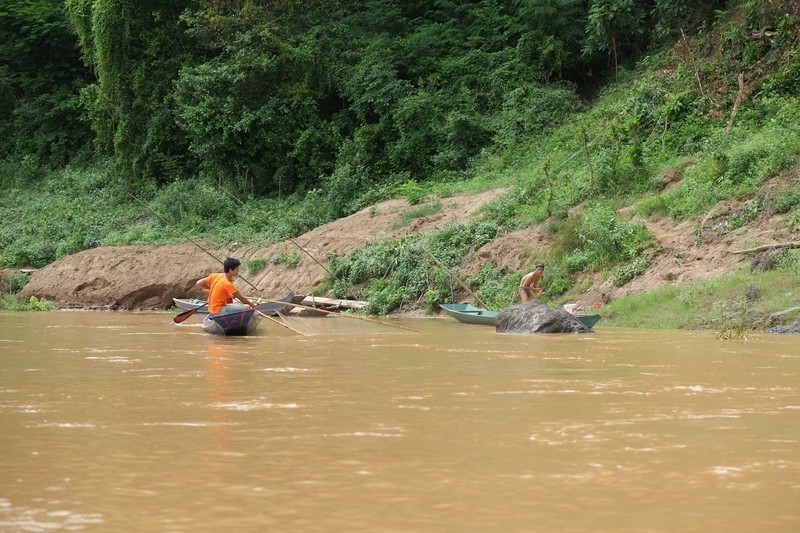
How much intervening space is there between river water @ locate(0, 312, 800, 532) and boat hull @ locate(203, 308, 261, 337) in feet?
12.9

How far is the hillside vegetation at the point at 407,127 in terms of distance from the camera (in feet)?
79.5

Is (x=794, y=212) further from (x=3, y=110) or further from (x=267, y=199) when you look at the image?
(x=3, y=110)

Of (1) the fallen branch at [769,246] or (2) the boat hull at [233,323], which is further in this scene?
(1) the fallen branch at [769,246]

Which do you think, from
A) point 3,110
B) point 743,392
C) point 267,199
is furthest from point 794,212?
point 3,110

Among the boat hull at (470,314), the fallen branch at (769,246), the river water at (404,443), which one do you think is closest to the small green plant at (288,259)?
the boat hull at (470,314)

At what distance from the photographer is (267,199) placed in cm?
3659

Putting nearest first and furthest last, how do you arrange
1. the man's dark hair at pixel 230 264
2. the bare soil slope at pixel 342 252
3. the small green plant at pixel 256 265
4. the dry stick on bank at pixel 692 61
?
the man's dark hair at pixel 230 264
the bare soil slope at pixel 342 252
the dry stick on bank at pixel 692 61
the small green plant at pixel 256 265

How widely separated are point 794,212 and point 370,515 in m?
16.8

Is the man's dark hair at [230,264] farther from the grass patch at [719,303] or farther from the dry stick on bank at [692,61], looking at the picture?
the dry stick on bank at [692,61]

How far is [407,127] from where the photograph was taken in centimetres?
3447

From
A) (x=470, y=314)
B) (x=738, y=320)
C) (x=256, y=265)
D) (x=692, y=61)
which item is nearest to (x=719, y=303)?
(x=738, y=320)

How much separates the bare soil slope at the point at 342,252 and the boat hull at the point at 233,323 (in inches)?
294

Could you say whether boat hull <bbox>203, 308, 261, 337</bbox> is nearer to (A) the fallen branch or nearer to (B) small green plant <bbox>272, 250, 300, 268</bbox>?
(A) the fallen branch

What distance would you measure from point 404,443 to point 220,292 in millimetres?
10947
